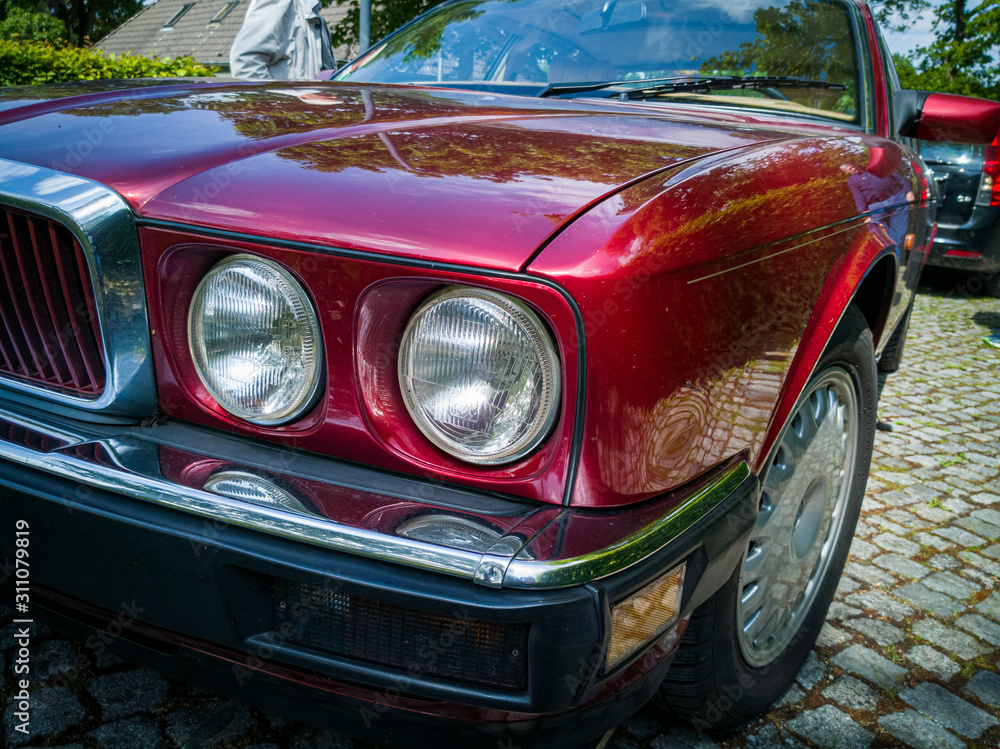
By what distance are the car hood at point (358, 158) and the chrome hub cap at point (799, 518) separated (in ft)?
2.17

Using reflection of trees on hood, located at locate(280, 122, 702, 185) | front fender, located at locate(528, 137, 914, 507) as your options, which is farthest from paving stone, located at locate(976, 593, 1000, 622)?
reflection of trees on hood, located at locate(280, 122, 702, 185)

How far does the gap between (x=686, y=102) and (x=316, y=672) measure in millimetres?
1830

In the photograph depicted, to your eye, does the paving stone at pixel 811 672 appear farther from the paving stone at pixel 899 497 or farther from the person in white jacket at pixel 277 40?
the person in white jacket at pixel 277 40

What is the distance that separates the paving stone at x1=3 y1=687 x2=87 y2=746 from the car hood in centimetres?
113

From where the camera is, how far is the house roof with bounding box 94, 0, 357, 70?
27.6 metres

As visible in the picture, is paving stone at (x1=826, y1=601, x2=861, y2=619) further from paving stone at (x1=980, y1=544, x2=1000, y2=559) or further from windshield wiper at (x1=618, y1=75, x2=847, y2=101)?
windshield wiper at (x1=618, y1=75, x2=847, y2=101)

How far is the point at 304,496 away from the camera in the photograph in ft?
3.72

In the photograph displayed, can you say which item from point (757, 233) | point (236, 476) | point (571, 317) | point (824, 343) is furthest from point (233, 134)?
point (824, 343)

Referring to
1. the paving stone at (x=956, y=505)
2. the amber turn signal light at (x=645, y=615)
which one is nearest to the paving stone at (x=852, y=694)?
the amber turn signal light at (x=645, y=615)

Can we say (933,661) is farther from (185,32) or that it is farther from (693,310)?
(185,32)

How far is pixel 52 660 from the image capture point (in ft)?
6.22

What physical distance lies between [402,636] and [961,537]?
265cm

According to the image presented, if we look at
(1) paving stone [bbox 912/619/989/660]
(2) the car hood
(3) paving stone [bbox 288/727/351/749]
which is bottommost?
(1) paving stone [bbox 912/619/989/660]

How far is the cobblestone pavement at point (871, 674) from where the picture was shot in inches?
68.0
